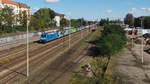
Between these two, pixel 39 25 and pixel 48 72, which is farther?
pixel 39 25

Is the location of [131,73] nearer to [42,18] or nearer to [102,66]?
[102,66]

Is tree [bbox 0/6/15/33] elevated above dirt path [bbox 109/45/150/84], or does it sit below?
above

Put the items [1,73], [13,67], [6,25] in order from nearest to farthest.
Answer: [1,73], [13,67], [6,25]

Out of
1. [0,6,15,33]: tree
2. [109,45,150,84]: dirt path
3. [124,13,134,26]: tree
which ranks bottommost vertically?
[109,45,150,84]: dirt path

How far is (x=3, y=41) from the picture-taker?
140 ft

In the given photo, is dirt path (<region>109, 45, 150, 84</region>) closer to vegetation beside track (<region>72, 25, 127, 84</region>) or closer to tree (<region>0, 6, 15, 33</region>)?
vegetation beside track (<region>72, 25, 127, 84</region>)

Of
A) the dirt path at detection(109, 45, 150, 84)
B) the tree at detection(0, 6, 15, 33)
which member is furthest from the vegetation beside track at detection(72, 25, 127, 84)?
the tree at detection(0, 6, 15, 33)

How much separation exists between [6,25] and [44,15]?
37400mm

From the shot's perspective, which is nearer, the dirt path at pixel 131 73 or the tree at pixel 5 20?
the dirt path at pixel 131 73

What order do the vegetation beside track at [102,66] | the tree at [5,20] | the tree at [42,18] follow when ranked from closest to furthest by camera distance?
1. the vegetation beside track at [102,66]
2. the tree at [5,20]
3. the tree at [42,18]

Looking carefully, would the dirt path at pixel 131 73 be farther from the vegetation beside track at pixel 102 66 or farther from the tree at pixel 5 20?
the tree at pixel 5 20

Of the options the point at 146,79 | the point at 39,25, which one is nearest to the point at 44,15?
the point at 39,25

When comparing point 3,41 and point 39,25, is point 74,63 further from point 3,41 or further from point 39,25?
point 39,25

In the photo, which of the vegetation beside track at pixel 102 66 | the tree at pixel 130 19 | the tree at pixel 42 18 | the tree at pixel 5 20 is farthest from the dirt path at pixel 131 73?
the tree at pixel 130 19
